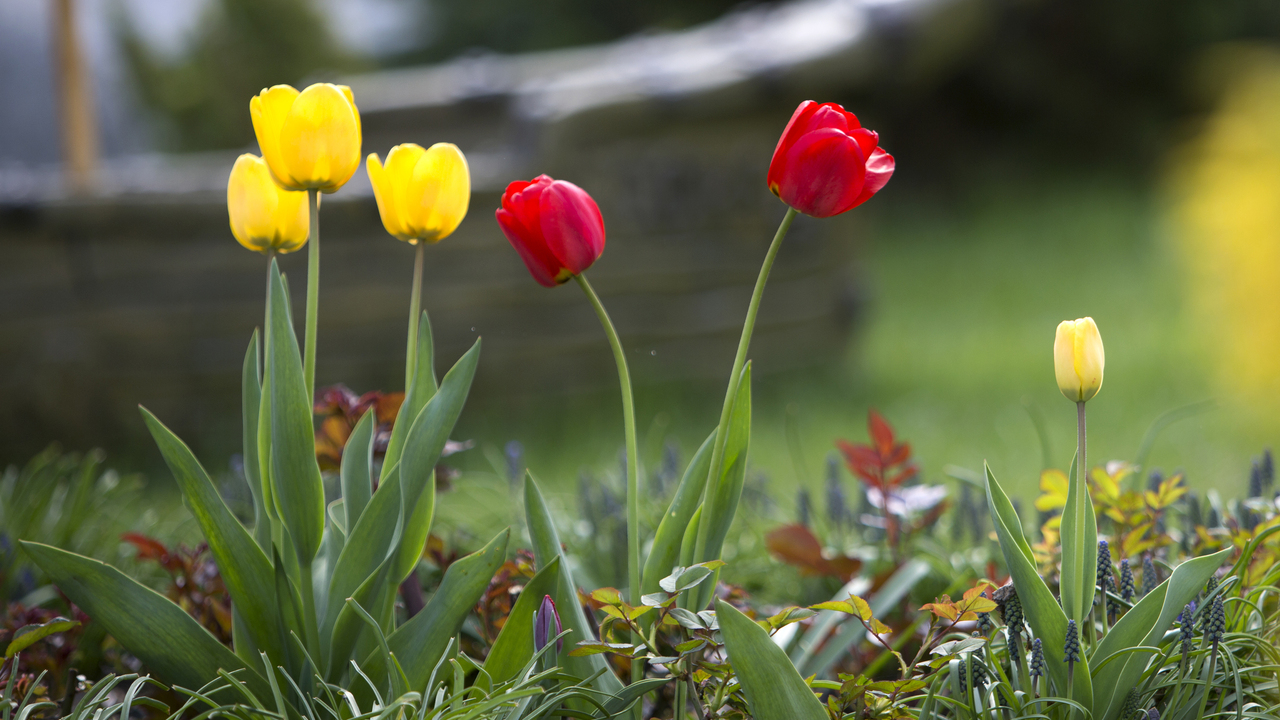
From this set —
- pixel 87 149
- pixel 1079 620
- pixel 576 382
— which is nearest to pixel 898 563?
pixel 1079 620

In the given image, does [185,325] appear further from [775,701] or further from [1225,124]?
[1225,124]

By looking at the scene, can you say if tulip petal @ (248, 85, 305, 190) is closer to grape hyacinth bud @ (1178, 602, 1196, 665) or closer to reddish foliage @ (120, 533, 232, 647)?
reddish foliage @ (120, 533, 232, 647)

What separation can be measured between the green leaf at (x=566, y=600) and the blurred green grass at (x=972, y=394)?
2.02 feet

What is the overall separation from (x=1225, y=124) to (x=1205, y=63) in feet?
17.8

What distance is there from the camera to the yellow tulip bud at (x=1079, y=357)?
2.42 feet

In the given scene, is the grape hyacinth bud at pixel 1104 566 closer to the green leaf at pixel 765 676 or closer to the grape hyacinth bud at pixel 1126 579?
the grape hyacinth bud at pixel 1126 579

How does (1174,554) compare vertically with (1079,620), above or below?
below

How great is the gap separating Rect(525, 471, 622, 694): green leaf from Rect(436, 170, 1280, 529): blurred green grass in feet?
2.02

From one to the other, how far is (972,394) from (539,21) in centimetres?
650

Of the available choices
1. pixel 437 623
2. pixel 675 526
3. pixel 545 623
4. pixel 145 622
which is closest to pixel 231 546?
pixel 145 622

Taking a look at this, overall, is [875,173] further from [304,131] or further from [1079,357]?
[304,131]

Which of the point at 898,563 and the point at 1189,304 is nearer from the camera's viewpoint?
the point at 898,563

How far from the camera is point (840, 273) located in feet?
12.7

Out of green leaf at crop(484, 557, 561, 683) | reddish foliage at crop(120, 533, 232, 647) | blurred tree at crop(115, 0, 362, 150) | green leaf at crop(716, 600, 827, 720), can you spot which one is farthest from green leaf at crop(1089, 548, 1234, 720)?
blurred tree at crop(115, 0, 362, 150)
